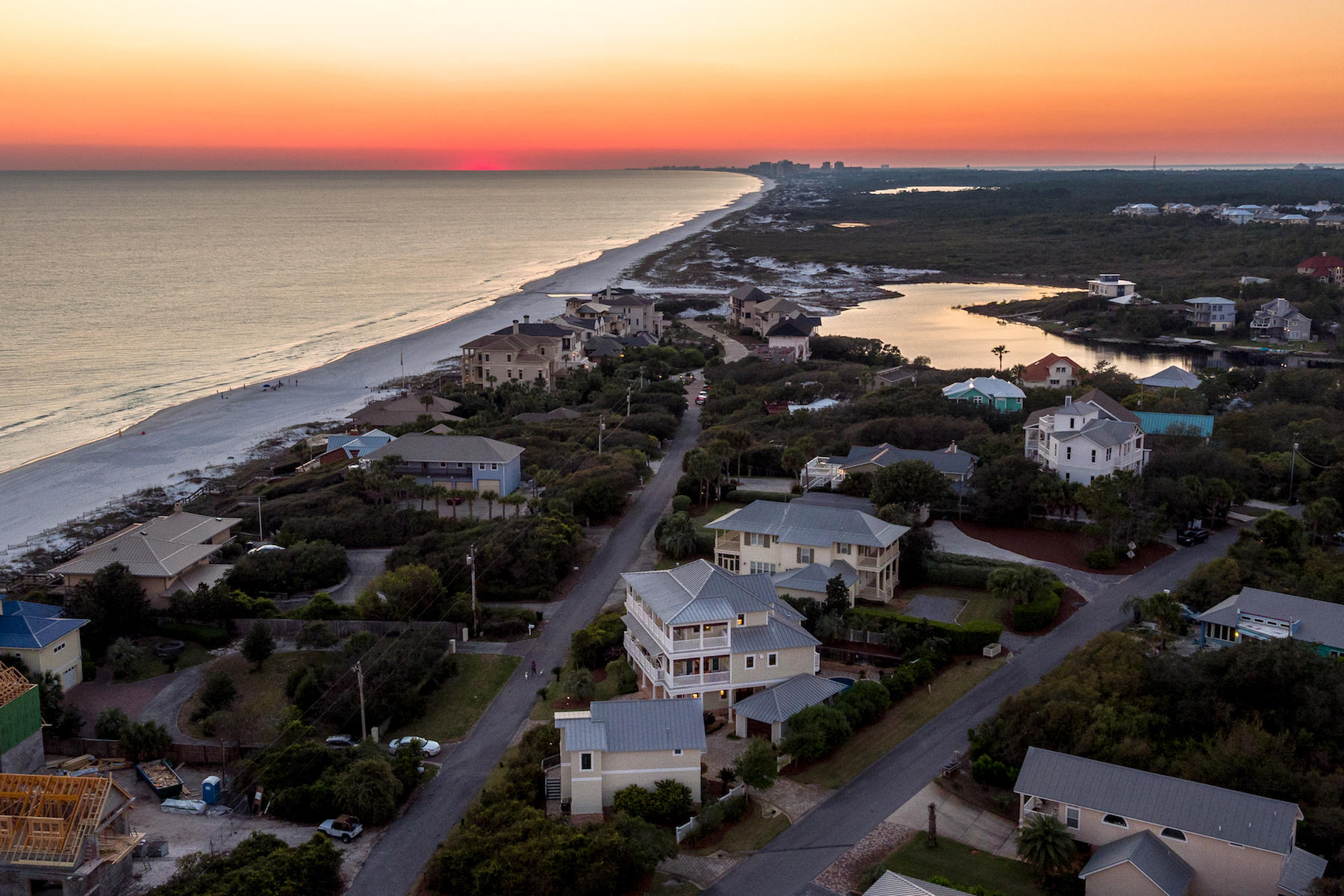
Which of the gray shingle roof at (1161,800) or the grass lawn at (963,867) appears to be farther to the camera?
the grass lawn at (963,867)

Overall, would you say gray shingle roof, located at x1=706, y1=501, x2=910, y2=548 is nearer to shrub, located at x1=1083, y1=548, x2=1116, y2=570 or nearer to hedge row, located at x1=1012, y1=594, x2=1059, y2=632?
hedge row, located at x1=1012, y1=594, x2=1059, y2=632

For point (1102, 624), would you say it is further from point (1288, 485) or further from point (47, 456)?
point (47, 456)

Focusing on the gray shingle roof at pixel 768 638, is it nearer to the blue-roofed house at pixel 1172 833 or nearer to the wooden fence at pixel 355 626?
the blue-roofed house at pixel 1172 833

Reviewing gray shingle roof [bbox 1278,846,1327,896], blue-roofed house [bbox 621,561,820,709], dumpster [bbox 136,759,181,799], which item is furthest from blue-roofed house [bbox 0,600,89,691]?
gray shingle roof [bbox 1278,846,1327,896]

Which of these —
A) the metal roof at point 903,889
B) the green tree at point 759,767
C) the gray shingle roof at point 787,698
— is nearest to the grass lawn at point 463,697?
the gray shingle roof at point 787,698

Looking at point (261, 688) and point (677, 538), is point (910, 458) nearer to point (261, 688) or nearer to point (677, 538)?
point (677, 538)

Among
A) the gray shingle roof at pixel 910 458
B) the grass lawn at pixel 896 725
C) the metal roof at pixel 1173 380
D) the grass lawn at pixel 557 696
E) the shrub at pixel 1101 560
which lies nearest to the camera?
the grass lawn at pixel 896 725
